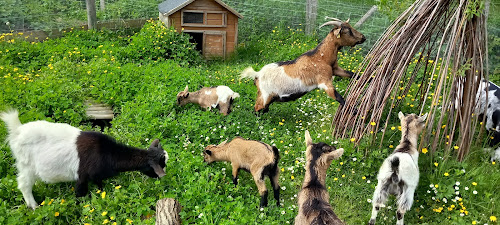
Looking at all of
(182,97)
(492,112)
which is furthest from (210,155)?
(492,112)

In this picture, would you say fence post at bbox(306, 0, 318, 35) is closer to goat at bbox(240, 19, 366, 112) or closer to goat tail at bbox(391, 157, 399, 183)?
goat at bbox(240, 19, 366, 112)

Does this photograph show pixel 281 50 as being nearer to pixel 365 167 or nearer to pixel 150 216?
pixel 365 167

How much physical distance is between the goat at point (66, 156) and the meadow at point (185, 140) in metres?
0.21

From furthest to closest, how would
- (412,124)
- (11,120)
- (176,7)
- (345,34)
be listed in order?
(176,7), (345,34), (412,124), (11,120)

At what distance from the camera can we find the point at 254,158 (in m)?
4.50

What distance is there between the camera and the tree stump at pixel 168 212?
394 centimetres

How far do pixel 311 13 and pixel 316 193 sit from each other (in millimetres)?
7463

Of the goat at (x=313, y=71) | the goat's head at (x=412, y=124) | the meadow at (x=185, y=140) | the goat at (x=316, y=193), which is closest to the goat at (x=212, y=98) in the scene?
the meadow at (x=185, y=140)

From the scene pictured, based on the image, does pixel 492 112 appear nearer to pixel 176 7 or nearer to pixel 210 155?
pixel 210 155

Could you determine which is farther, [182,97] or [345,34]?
[182,97]

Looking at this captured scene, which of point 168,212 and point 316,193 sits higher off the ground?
point 316,193

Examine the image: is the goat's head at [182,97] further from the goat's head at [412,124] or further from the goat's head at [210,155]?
the goat's head at [412,124]

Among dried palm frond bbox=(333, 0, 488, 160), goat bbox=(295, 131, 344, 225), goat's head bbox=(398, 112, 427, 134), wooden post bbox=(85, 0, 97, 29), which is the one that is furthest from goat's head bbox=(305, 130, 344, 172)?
wooden post bbox=(85, 0, 97, 29)

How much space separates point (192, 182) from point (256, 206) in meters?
0.75
